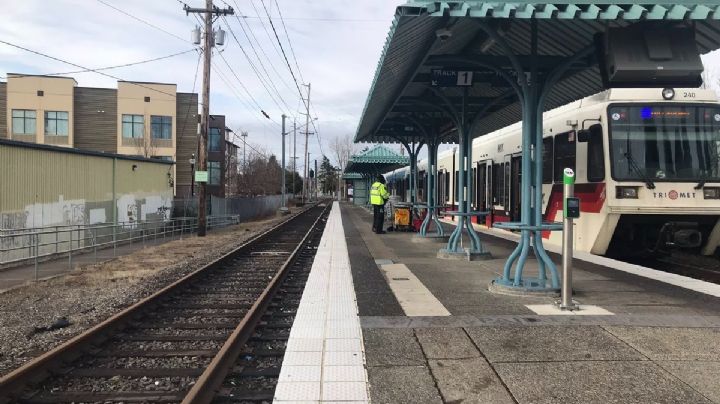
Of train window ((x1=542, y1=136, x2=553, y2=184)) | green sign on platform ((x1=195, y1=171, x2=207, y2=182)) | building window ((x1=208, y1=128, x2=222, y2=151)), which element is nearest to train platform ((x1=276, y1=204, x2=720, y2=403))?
train window ((x1=542, y1=136, x2=553, y2=184))

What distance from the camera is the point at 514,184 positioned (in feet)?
50.3

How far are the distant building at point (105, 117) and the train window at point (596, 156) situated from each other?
48.0 m

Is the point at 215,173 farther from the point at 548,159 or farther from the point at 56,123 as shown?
the point at 548,159

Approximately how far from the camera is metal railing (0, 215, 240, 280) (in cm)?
1279

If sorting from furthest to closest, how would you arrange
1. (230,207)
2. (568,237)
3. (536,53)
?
(230,207), (536,53), (568,237)

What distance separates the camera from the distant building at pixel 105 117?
54.3 m

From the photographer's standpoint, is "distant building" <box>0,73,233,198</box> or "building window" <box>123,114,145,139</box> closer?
"distant building" <box>0,73,233,198</box>

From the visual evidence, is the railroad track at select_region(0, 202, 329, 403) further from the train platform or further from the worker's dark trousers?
the worker's dark trousers

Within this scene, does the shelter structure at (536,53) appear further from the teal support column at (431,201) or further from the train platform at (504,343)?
the teal support column at (431,201)

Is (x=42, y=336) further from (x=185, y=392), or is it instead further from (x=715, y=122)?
(x=715, y=122)

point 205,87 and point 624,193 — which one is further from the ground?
point 205,87

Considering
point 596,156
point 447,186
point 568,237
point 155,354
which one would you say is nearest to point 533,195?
point 568,237

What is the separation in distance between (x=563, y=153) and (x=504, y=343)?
7735 millimetres

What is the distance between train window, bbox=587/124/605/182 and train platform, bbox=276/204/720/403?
235 cm
